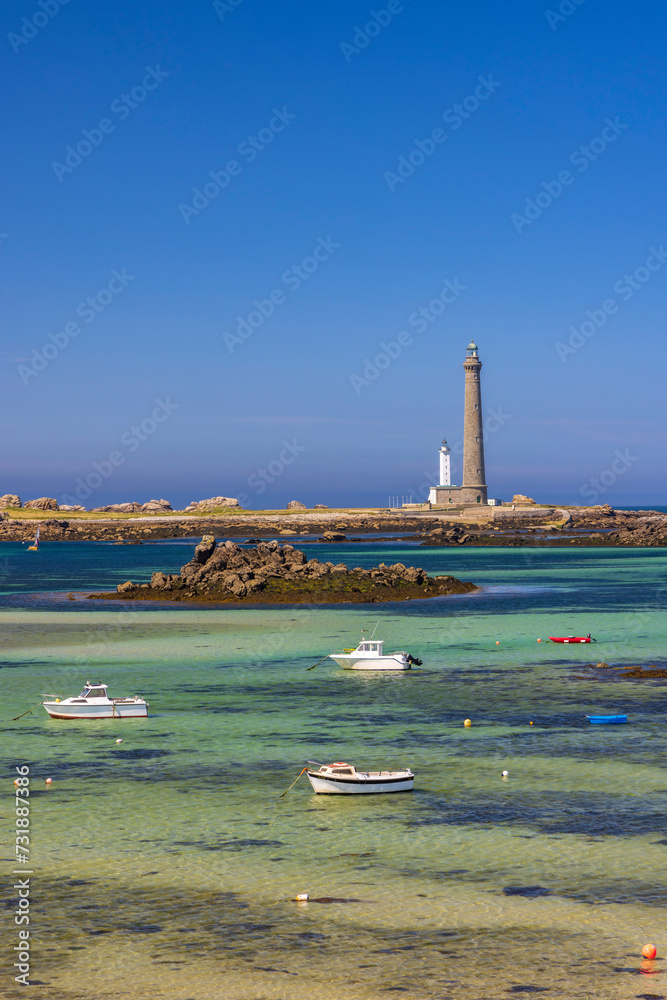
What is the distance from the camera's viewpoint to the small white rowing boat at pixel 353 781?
23.0m

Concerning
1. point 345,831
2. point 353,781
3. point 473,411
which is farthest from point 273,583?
point 473,411

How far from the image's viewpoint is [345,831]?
20859 millimetres

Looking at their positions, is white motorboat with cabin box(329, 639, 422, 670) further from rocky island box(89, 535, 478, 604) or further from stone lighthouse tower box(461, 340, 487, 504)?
stone lighthouse tower box(461, 340, 487, 504)

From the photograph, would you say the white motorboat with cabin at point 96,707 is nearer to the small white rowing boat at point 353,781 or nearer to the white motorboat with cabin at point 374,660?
the small white rowing boat at point 353,781

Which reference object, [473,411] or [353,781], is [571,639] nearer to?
[353,781]

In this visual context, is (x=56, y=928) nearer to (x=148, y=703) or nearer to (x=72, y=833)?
(x=72, y=833)

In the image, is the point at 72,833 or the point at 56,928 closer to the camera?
the point at 56,928

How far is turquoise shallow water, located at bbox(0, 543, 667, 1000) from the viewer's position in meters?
15.0

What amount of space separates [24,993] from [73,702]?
717 inches

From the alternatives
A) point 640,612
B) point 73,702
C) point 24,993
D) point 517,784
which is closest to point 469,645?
point 640,612

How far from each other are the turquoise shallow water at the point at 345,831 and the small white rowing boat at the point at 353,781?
302 millimetres

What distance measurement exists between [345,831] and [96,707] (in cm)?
1296

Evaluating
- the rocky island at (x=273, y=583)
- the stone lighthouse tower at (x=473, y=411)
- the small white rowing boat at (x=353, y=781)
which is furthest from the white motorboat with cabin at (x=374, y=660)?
the stone lighthouse tower at (x=473, y=411)

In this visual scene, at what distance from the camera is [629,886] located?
1772 cm
